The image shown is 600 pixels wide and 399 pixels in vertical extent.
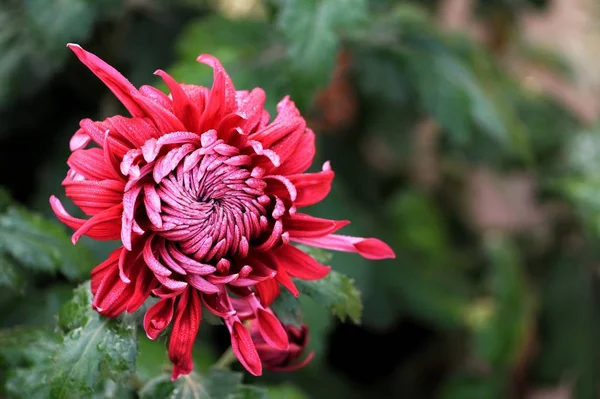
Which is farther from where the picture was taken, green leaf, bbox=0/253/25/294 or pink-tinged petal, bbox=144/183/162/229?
green leaf, bbox=0/253/25/294

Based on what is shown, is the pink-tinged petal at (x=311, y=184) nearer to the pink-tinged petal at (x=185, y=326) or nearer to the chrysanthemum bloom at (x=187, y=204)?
the chrysanthemum bloom at (x=187, y=204)

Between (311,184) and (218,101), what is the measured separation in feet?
0.30

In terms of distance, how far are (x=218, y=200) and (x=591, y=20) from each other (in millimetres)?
1708

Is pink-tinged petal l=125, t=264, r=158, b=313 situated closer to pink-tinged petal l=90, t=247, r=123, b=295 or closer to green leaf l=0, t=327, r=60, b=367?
pink-tinged petal l=90, t=247, r=123, b=295

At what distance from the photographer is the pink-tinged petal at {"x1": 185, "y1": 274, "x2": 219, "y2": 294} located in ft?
1.58

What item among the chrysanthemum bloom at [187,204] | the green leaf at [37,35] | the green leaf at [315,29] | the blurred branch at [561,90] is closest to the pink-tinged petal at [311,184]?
the chrysanthemum bloom at [187,204]

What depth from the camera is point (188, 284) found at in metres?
0.49

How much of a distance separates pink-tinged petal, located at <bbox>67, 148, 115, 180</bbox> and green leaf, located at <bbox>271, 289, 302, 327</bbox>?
18 centimetres

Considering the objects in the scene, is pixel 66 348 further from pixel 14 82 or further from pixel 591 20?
pixel 591 20

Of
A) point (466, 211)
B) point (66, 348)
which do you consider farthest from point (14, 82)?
point (466, 211)

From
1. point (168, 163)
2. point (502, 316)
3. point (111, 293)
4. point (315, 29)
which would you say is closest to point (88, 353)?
point (111, 293)

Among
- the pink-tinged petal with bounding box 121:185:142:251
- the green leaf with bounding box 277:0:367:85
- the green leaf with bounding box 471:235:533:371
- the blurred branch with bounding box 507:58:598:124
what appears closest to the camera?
the pink-tinged petal with bounding box 121:185:142:251

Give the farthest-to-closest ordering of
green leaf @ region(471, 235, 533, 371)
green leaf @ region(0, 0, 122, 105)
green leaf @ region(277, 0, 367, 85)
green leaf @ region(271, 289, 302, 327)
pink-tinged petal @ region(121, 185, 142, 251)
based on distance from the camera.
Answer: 1. green leaf @ region(471, 235, 533, 371)
2. green leaf @ region(0, 0, 122, 105)
3. green leaf @ region(277, 0, 367, 85)
4. green leaf @ region(271, 289, 302, 327)
5. pink-tinged petal @ region(121, 185, 142, 251)

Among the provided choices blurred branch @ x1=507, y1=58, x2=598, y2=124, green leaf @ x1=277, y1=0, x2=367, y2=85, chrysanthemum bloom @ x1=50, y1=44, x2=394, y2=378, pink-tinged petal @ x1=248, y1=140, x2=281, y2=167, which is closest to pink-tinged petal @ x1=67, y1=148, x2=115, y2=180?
chrysanthemum bloom @ x1=50, y1=44, x2=394, y2=378
